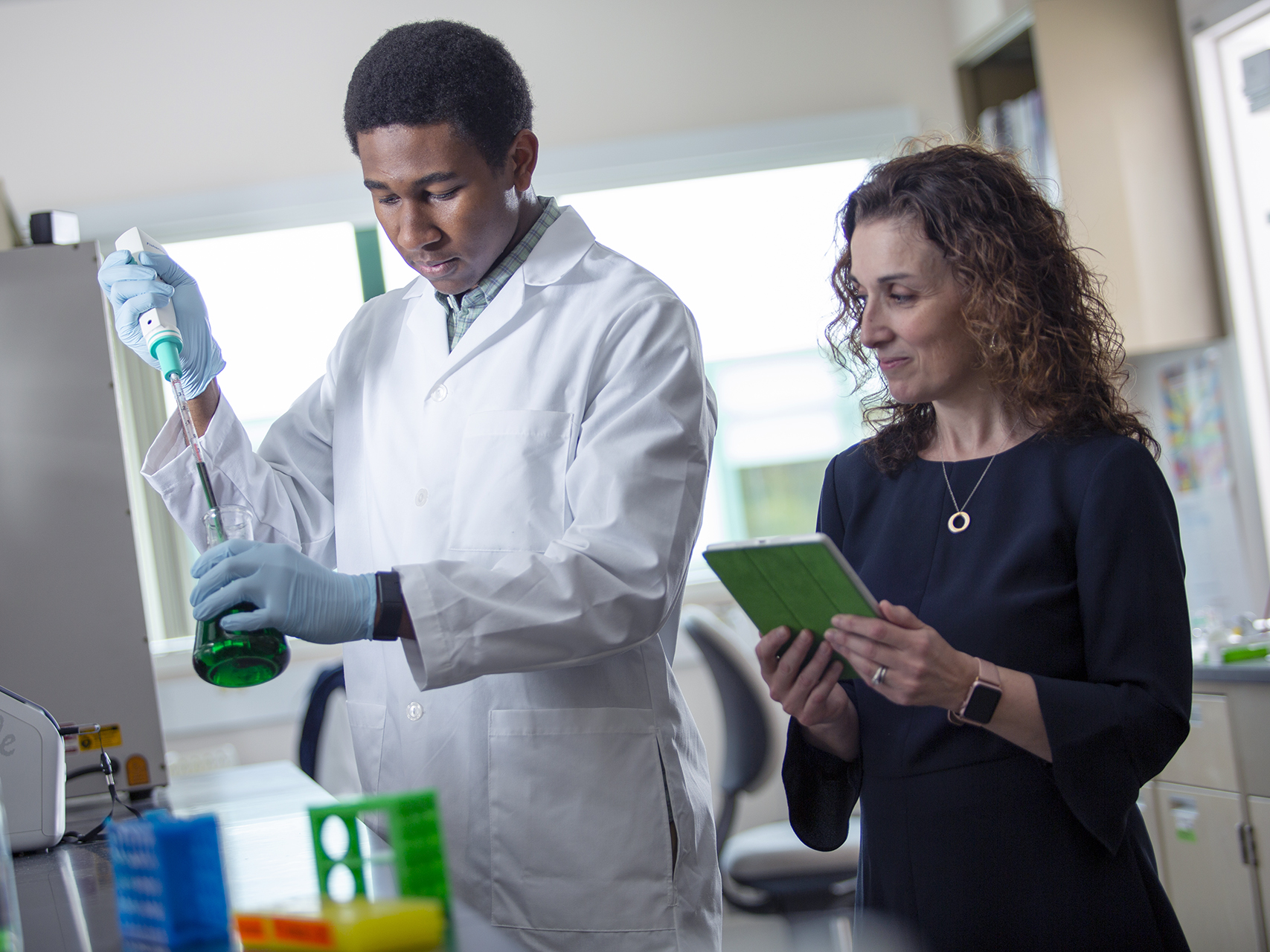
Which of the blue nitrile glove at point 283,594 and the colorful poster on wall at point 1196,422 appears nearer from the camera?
the blue nitrile glove at point 283,594

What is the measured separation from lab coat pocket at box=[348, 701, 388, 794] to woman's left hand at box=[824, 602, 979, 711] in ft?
1.84

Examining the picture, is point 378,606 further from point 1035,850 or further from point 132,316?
point 1035,850

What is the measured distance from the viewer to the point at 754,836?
2303 millimetres

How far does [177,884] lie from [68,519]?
1451 mm

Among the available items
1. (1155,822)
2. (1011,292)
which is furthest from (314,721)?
(1155,822)

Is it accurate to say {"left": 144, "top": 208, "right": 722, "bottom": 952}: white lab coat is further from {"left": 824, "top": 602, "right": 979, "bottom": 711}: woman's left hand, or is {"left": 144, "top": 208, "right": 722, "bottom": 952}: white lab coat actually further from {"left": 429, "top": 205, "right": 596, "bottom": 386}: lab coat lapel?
{"left": 824, "top": 602, "right": 979, "bottom": 711}: woman's left hand

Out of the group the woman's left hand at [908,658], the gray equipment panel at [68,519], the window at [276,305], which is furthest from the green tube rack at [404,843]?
the window at [276,305]

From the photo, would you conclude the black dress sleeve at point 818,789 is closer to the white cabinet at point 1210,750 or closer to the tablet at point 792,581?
the tablet at point 792,581

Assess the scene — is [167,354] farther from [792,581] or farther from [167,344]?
[792,581]

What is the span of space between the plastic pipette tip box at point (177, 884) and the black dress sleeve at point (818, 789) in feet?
2.28

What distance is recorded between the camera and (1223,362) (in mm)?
2709

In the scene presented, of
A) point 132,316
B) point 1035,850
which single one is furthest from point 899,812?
point 132,316

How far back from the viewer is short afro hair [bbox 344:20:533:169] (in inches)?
48.1

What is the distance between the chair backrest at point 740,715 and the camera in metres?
2.53
